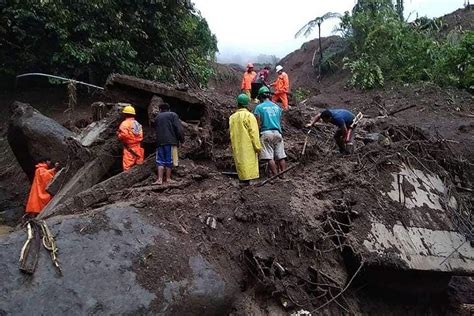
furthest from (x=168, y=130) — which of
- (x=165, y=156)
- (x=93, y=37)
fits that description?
(x=93, y=37)

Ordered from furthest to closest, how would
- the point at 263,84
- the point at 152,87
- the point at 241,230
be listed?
1. the point at 263,84
2. the point at 152,87
3. the point at 241,230

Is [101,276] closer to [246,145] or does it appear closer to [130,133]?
[246,145]

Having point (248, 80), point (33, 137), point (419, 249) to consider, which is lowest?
point (419, 249)

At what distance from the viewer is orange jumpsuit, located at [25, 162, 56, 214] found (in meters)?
9.43

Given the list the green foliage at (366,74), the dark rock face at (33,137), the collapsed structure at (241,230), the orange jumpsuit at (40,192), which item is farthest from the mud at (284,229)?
the green foliage at (366,74)

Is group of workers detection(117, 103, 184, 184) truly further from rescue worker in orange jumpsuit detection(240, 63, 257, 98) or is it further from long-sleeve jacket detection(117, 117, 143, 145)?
rescue worker in orange jumpsuit detection(240, 63, 257, 98)

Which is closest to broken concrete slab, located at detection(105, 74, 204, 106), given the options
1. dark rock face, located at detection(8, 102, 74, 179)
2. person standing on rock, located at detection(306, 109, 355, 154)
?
person standing on rock, located at detection(306, 109, 355, 154)

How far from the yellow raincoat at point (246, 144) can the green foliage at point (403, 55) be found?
1261 centimetres

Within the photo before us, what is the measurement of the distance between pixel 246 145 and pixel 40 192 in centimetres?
445

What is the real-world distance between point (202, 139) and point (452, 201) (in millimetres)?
4084

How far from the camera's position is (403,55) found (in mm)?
20031

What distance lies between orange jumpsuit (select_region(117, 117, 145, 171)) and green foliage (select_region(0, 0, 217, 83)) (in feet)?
21.7

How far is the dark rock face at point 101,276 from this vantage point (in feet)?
14.7

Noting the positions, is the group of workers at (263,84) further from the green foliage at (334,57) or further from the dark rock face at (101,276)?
the green foliage at (334,57)
